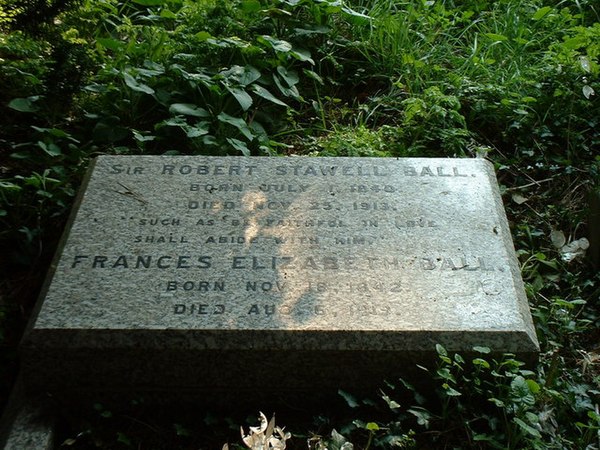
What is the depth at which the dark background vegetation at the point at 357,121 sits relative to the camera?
237 centimetres

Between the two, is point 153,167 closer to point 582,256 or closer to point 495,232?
point 495,232

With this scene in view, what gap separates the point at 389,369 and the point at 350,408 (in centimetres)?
23

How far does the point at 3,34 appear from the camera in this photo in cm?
412

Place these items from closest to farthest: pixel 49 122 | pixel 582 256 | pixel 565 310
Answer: pixel 565 310 → pixel 582 256 → pixel 49 122

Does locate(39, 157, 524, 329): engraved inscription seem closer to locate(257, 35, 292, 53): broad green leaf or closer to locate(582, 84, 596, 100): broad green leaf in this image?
locate(257, 35, 292, 53): broad green leaf

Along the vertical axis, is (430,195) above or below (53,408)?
above

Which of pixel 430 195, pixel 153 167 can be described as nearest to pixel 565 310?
pixel 430 195

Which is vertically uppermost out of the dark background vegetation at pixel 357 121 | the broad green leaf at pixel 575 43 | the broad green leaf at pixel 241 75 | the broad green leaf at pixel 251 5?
the broad green leaf at pixel 251 5

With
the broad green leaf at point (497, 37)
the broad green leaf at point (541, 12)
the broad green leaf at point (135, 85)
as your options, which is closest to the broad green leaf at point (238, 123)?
the broad green leaf at point (135, 85)

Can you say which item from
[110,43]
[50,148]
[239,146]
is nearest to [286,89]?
[239,146]

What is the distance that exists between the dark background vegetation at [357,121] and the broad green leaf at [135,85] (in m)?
0.01

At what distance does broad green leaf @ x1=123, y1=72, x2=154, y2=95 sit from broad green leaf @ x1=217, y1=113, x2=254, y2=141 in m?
0.42

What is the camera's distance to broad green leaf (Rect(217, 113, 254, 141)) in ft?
11.5

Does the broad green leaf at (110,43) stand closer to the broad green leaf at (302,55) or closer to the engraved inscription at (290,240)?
the broad green leaf at (302,55)
